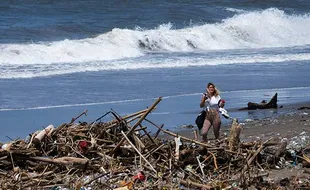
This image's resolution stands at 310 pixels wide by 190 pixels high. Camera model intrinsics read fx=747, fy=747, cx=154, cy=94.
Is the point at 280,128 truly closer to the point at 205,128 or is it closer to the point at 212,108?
the point at 212,108

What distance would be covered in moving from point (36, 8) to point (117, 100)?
72.8ft

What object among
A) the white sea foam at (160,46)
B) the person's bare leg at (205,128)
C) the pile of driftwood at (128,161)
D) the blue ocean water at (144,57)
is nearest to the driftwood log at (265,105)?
the blue ocean water at (144,57)

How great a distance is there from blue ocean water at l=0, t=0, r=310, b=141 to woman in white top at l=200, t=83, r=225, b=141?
1789 millimetres

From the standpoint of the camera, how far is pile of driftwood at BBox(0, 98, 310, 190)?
7508 millimetres

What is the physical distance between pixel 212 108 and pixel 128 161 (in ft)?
10.5

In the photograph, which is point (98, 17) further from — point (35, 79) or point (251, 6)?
point (35, 79)

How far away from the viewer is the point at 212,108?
1100cm

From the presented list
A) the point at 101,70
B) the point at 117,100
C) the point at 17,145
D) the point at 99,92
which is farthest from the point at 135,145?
the point at 101,70

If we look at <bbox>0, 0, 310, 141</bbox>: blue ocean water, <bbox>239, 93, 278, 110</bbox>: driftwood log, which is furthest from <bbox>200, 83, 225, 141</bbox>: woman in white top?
<bbox>239, 93, 278, 110</bbox>: driftwood log

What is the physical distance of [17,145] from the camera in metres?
8.27

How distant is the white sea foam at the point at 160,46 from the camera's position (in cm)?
2288

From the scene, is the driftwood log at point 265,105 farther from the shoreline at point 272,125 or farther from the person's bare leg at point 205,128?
the person's bare leg at point 205,128

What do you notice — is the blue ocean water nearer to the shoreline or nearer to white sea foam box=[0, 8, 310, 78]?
white sea foam box=[0, 8, 310, 78]

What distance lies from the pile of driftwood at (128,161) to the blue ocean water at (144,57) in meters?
3.80
